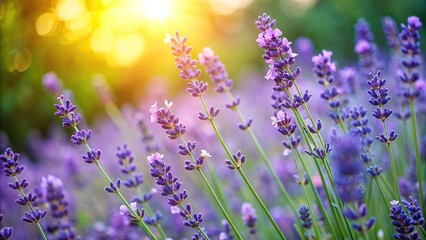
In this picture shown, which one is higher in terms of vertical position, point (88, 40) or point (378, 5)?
point (88, 40)

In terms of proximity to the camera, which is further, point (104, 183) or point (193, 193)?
point (104, 183)

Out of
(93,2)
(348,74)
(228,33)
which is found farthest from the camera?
(228,33)

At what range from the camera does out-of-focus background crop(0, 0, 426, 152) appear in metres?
8.68

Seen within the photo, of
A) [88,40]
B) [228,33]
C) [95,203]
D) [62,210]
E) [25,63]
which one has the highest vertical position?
[228,33]

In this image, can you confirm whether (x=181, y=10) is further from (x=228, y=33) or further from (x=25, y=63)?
(x=25, y=63)

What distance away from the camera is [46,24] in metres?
9.49

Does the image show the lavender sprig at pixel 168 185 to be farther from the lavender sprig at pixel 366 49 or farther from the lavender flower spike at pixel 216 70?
the lavender sprig at pixel 366 49

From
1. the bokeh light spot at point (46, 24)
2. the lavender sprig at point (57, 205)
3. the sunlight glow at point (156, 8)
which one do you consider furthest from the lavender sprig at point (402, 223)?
the bokeh light spot at point (46, 24)

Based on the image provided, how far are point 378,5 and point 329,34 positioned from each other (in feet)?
4.31

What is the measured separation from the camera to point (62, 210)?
259 centimetres

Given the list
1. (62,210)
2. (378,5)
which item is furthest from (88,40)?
(62,210)

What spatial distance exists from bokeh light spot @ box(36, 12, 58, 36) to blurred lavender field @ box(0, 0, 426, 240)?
33 mm

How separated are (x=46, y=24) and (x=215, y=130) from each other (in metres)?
8.66

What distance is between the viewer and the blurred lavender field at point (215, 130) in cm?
202
